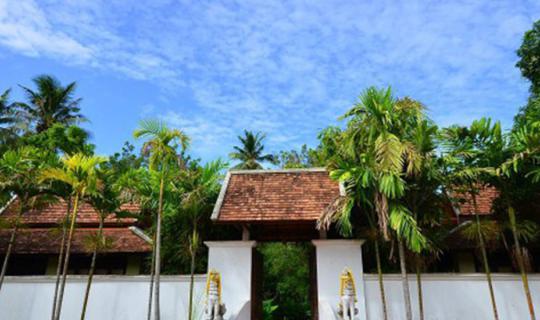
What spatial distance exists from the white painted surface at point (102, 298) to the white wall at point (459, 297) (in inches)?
164

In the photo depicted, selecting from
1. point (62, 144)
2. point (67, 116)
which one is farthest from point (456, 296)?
point (67, 116)

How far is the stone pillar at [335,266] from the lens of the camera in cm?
Result: 830

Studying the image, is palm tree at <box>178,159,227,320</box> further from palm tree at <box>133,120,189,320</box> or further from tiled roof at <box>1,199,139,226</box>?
tiled roof at <box>1,199,139,226</box>

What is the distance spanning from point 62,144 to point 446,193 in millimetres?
14255

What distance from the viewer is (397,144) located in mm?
7102

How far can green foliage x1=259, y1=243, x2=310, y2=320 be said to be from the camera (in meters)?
17.0

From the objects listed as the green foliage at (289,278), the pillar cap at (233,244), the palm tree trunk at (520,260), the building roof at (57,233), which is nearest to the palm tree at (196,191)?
the pillar cap at (233,244)

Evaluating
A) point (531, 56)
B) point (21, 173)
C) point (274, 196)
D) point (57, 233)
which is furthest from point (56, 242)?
point (531, 56)

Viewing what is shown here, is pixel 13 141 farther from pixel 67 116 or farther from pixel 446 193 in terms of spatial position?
pixel 446 193

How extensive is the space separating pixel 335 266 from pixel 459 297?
2707 mm

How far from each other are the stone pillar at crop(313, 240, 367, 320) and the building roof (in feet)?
17.2

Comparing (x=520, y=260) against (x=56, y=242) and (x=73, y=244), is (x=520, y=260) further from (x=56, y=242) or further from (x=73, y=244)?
(x=56, y=242)

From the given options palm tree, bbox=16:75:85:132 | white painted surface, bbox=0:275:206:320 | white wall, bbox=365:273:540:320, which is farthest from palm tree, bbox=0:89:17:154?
white wall, bbox=365:273:540:320

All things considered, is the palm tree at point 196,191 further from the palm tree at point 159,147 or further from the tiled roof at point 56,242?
the tiled roof at point 56,242
